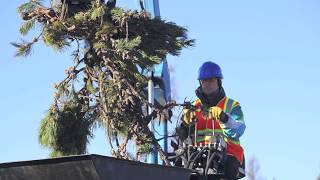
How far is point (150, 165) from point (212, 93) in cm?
286

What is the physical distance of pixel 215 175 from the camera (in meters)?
4.76

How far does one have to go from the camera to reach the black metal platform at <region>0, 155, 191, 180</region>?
8.40 ft

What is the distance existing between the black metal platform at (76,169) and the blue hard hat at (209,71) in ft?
9.49

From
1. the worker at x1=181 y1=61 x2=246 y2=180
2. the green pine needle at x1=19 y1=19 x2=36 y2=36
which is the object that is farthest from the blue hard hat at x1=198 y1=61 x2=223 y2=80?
the green pine needle at x1=19 y1=19 x2=36 y2=36

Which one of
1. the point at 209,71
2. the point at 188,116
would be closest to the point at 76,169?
the point at 188,116

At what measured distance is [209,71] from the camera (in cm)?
563

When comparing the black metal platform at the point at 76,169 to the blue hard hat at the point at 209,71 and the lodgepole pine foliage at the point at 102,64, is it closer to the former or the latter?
the lodgepole pine foliage at the point at 102,64

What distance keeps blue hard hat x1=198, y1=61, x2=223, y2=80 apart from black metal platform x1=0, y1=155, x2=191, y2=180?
2.89m

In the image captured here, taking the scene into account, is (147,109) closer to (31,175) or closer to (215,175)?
(215,175)

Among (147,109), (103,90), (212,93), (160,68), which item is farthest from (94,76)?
(160,68)

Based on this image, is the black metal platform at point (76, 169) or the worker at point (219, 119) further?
the worker at point (219, 119)

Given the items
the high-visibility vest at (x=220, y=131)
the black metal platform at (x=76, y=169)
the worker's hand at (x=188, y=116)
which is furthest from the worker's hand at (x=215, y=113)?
the black metal platform at (x=76, y=169)

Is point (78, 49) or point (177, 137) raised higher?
point (78, 49)

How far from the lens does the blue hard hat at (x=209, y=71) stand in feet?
18.4
